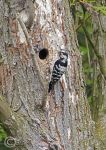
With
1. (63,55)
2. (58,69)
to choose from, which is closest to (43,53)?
(63,55)

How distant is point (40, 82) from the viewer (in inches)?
112

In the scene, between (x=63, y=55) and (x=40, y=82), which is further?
(x=63, y=55)

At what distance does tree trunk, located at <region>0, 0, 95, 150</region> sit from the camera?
2916mm

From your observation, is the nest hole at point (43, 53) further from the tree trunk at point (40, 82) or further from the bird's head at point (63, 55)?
the bird's head at point (63, 55)

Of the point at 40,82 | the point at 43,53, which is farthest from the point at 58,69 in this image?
the point at 43,53

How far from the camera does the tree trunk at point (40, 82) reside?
115 inches

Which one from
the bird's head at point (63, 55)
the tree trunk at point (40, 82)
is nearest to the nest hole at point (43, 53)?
the tree trunk at point (40, 82)

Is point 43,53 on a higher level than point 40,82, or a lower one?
higher

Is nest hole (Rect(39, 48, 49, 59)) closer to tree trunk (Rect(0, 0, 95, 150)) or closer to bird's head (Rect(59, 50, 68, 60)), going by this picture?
tree trunk (Rect(0, 0, 95, 150))

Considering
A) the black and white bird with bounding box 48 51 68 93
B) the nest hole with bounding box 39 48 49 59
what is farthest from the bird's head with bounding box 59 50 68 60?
the nest hole with bounding box 39 48 49 59

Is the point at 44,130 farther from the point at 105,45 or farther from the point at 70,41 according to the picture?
the point at 105,45

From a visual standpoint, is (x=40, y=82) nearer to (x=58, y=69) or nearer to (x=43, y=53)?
(x=58, y=69)

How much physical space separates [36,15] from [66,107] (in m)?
0.67

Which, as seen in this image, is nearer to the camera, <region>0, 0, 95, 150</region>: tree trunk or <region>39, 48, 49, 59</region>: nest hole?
<region>0, 0, 95, 150</region>: tree trunk
